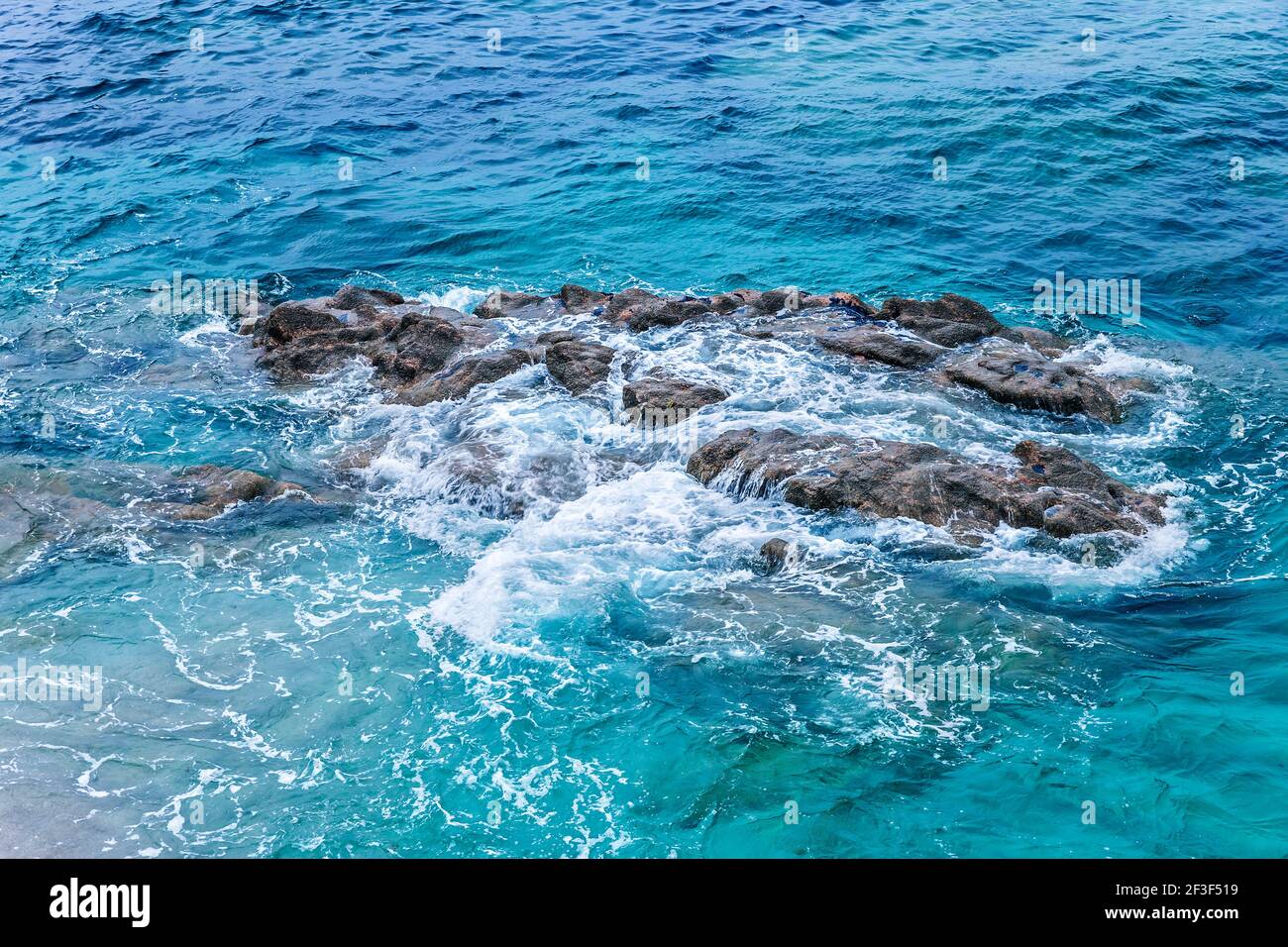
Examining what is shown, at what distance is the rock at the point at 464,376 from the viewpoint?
18406 millimetres

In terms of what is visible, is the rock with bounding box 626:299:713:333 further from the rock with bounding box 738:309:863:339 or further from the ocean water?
the rock with bounding box 738:309:863:339

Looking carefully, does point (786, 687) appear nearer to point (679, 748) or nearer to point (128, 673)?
point (679, 748)

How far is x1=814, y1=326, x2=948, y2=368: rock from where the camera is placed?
1836 centimetres

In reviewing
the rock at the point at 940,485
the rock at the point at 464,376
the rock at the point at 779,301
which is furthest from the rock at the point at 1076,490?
the rock at the point at 464,376

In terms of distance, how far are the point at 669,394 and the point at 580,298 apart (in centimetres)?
441

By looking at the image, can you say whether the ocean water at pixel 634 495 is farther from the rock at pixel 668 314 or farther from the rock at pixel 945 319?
the rock at pixel 945 319

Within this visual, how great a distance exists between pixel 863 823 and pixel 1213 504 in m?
7.80

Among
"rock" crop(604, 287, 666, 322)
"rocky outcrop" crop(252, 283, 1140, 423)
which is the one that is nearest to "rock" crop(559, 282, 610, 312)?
"rocky outcrop" crop(252, 283, 1140, 423)

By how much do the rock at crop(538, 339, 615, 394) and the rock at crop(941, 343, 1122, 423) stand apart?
5591 millimetres

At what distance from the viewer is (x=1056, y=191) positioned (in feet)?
83.3

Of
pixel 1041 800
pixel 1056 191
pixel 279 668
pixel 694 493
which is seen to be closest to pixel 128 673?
pixel 279 668

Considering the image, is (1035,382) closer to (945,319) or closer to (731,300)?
(945,319)

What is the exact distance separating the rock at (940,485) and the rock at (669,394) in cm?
174

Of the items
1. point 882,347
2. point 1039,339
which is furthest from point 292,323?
point 1039,339
